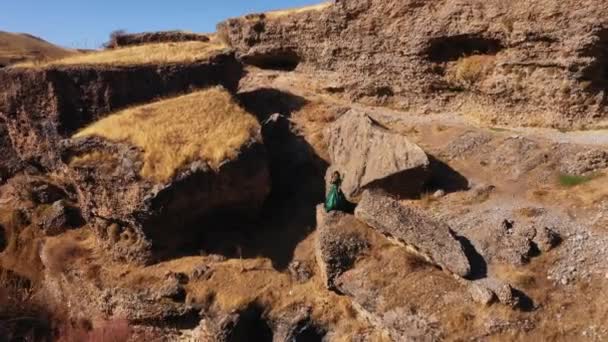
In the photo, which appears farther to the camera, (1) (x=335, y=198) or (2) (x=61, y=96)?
(2) (x=61, y=96)

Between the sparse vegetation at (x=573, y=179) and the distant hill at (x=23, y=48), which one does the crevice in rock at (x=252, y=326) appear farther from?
the distant hill at (x=23, y=48)

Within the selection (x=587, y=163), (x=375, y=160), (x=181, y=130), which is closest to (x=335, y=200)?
(x=375, y=160)

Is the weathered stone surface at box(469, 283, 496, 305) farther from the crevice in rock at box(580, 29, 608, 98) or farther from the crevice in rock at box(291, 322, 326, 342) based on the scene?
the crevice in rock at box(580, 29, 608, 98)

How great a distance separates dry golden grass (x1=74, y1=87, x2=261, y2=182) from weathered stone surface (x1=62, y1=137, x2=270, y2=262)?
0.30 m

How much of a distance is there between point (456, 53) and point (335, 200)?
26.7 ft

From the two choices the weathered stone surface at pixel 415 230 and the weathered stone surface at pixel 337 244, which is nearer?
the weathered stone surface at pixel 415 230

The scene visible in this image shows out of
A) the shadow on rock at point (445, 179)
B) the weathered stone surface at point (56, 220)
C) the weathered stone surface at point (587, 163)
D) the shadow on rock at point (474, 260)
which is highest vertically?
the weathered stone surface at point (587, 163)

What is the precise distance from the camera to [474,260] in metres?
13.7

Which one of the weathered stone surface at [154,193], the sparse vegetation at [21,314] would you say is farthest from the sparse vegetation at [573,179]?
the sparse vegetation at [21,314]

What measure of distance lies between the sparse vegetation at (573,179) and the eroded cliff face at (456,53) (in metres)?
2.99

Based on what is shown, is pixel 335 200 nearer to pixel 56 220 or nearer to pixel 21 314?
pixel 21 314

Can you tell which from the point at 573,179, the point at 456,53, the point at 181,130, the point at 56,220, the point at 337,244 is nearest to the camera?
the point at 337,244

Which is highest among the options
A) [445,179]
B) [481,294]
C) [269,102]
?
[269,102]

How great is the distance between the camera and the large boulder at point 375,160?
16.8 meters
